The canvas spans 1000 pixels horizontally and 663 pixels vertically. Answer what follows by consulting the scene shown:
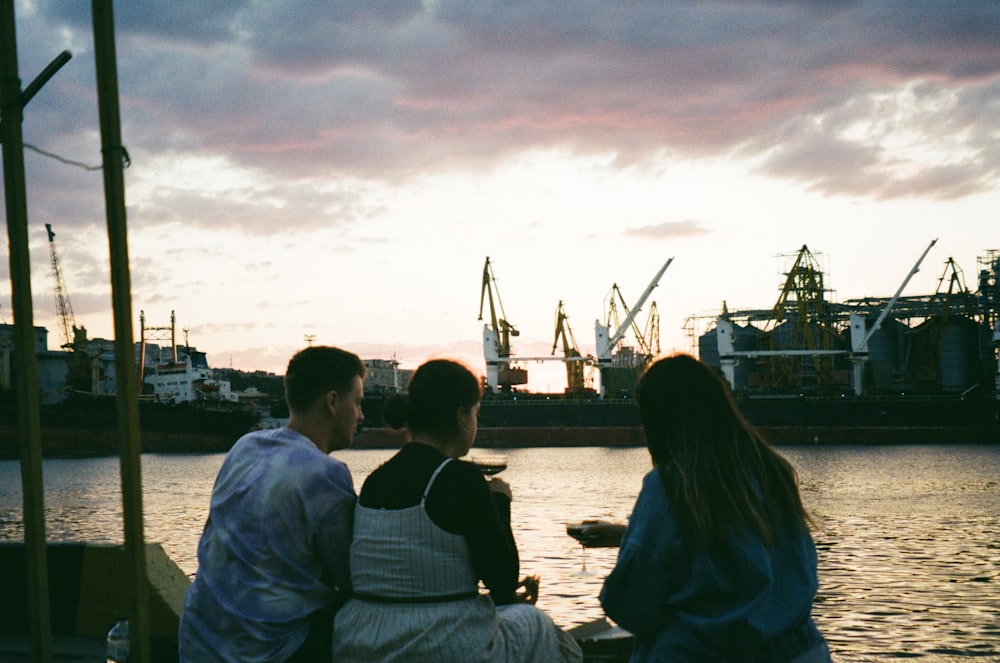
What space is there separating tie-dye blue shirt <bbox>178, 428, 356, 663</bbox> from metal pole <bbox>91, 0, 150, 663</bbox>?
74 cm

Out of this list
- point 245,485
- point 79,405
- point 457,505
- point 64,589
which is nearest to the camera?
point 457,505

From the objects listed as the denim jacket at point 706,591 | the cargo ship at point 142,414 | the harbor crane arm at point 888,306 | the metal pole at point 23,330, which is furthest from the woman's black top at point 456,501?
the harbor crane arm at point 888,306

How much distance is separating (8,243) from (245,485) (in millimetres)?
1015

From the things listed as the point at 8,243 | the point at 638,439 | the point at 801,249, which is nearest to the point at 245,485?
the point at 8,243

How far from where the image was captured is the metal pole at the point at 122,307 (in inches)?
83.8

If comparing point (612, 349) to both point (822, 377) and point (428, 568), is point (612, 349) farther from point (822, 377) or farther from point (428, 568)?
point (428, 568)

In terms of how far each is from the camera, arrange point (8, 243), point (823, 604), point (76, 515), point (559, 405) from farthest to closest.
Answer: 1. point (559, 405)
2. point (76, 515)
3. point (823, 604)
4. point (8, 243)

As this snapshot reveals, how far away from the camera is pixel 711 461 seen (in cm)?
231

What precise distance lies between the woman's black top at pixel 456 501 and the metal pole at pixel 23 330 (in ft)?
2.97

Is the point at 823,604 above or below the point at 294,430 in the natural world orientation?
below

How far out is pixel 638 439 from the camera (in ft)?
214

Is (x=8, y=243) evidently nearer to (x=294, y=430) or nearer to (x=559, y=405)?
(x=294, y=430)

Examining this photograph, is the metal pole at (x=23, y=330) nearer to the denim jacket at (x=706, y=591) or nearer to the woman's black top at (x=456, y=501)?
the woman's black top at (x=456, y=501)

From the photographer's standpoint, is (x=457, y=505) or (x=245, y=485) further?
(x=245, y=485)
